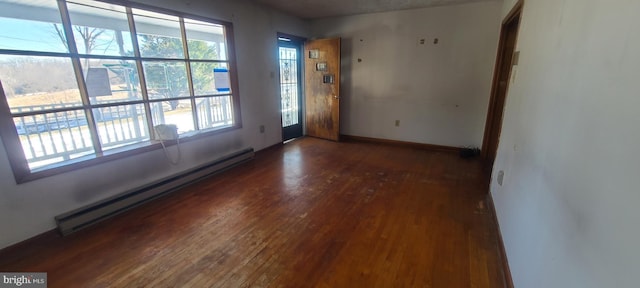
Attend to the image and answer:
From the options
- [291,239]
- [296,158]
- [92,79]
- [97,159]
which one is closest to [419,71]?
[296,158]

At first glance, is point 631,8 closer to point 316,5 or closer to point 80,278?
point 80,278

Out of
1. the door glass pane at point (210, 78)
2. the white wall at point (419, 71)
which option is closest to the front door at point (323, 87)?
the white wall at point (419, 71)

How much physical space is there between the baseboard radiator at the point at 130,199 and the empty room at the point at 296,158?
0.07ft

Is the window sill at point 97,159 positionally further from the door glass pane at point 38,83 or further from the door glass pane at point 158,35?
the door glass pane at point 158,35

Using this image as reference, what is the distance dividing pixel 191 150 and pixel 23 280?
5.90 ft

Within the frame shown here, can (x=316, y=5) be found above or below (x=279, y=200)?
Result: above

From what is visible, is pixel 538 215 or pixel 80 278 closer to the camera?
pixel 538 215

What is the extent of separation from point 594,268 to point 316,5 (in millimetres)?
4237

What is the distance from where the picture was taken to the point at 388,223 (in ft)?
7.89

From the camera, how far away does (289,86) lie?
5117 millimetres

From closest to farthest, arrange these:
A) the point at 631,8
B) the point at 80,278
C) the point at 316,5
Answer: the point at 631,8 < the point at 80,278 < the point at 316,5

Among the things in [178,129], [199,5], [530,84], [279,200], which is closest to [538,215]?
[530,84]

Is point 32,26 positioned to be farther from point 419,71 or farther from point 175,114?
point 419,71

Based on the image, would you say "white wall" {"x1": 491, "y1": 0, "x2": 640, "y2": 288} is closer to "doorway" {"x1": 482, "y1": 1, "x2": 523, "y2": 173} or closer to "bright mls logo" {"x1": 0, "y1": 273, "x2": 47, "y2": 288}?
"doorway" {"x1": 482, "y1": 1, "x2": 523, "y2": 173}
